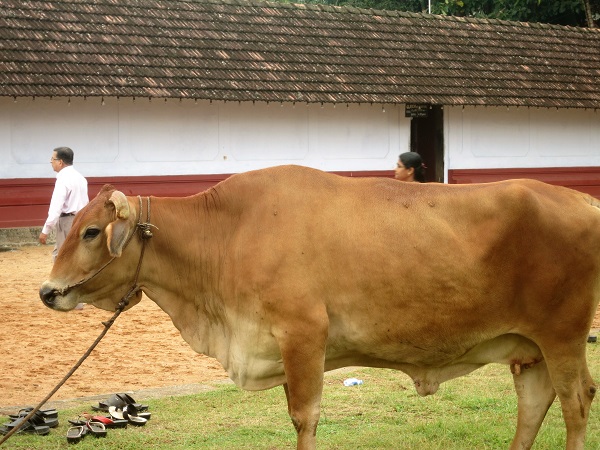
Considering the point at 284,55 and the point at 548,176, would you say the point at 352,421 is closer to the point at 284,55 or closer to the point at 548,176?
the point at 284,55

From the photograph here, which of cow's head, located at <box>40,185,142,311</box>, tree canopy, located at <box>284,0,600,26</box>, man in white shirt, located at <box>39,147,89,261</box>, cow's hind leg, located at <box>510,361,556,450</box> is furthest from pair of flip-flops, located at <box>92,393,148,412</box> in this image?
tree canopy, located at <box>284,0,600,26</box>

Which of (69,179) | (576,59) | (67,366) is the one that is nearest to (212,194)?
(67,366)

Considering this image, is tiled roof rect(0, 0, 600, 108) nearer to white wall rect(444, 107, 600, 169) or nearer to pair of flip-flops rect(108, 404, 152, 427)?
white wall rect(444, 107, 600, 169)

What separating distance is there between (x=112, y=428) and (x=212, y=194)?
6.71ft

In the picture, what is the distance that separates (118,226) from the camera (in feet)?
16.9

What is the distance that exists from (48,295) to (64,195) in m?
6.73

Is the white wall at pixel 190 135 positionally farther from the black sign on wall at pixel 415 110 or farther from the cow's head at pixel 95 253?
the cow's head at pixel 95 253

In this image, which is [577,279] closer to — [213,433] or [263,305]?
[263,305]

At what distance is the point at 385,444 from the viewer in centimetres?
624

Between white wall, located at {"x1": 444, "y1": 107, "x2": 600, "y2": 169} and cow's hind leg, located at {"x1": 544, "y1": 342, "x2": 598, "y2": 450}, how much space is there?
55.5 ft

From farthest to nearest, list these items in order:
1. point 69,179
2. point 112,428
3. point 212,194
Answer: point 69,179
point 112,428
point 212,194

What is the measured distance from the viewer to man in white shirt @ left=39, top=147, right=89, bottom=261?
1168cm

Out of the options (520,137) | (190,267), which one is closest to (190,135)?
(520,137)

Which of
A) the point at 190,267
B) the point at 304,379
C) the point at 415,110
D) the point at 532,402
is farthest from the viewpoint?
Result: the point at 415,110
